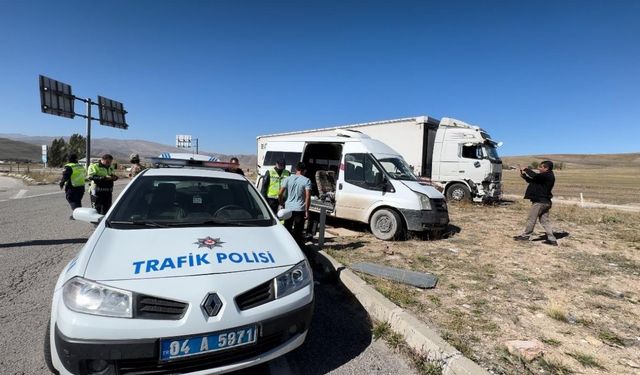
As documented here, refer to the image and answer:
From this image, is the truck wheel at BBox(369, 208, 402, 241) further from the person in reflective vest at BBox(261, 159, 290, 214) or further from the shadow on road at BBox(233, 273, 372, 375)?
the shadow on road at BBox(233, 273, 372, 375)

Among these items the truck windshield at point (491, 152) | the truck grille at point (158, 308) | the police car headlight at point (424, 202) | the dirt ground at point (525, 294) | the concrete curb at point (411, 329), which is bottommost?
the dirt ground at point (525, 294)

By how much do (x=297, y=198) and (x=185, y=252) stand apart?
3566 millimetres

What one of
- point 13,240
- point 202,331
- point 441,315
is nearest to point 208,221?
point 202,331

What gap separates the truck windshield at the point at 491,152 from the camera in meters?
13.7

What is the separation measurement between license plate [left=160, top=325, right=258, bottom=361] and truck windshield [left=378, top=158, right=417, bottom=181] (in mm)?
5907

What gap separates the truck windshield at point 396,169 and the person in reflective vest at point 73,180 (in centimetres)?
634

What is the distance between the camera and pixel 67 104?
22.1 m

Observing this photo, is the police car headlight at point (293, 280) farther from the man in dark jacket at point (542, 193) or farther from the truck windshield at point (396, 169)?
the man in dark jacket at point (542, 193)

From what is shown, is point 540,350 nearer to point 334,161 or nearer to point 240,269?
point 240,269

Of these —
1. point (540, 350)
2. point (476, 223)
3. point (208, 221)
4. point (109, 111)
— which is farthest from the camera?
point (109, 111)

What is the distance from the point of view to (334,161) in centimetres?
1084

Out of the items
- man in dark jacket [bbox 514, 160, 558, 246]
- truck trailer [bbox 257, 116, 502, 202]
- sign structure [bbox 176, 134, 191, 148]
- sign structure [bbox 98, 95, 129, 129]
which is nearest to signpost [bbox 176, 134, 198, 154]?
sign structure [bbox 176, 134, 191, 148]

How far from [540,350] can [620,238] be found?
8003 millimetres

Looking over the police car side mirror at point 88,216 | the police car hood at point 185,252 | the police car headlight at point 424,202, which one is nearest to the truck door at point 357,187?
the police car headlight at point 424,202
